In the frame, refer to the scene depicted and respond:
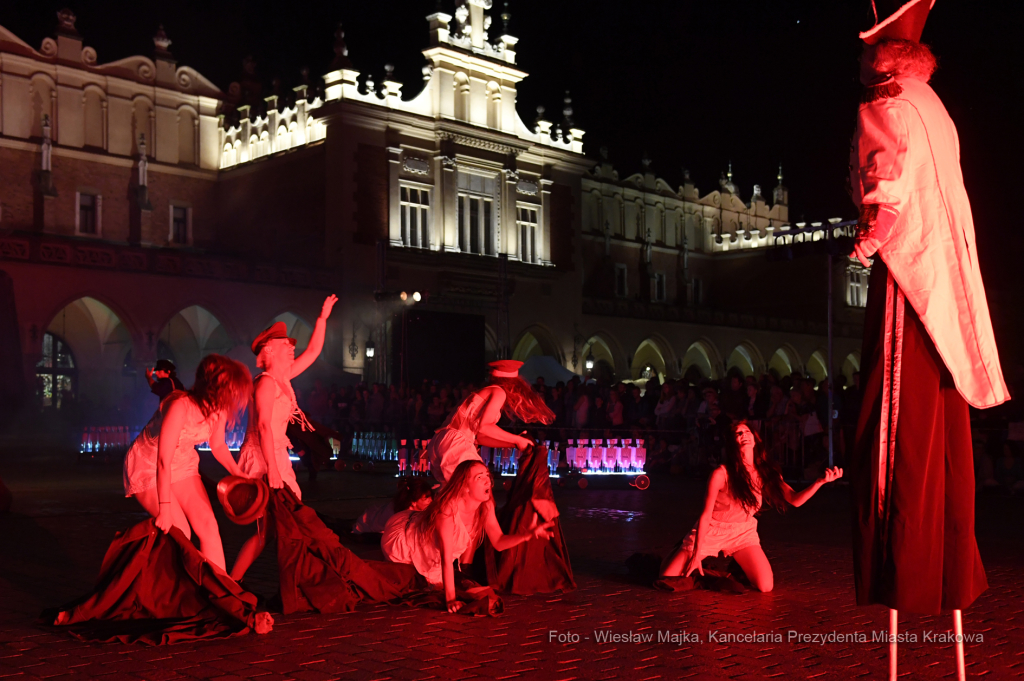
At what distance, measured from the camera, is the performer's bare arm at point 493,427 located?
7625 millimetres

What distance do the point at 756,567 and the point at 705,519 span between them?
0.46m

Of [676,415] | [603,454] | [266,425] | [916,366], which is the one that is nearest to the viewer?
[916,366]

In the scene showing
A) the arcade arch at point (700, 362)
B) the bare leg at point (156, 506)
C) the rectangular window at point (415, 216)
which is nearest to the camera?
the bare leg at point (156, 506)

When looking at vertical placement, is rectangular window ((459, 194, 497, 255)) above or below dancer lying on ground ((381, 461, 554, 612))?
above

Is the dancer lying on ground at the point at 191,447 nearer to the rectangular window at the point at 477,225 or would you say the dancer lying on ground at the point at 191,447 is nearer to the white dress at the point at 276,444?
the white dress at the point at 276,444

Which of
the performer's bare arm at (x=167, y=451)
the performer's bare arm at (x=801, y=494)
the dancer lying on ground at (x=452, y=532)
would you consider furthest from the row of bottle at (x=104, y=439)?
the performer's bare arm at (x=801, y=494)

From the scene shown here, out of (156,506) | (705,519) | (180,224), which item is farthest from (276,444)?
(180,224)

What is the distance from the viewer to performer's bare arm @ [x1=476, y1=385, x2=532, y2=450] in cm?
762

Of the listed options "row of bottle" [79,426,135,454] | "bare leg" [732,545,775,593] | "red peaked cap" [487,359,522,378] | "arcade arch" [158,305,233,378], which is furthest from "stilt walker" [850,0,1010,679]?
"arcade arch" [158,305,233,378]

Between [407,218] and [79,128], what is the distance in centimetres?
1107

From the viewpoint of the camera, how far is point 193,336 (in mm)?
36219

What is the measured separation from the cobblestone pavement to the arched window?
27.0 metres

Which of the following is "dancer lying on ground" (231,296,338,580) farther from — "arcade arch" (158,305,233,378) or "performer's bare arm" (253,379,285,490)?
"arcade arch" (158,305,233,378)

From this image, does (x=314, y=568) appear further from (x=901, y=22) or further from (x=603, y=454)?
(x=603, y=454)
